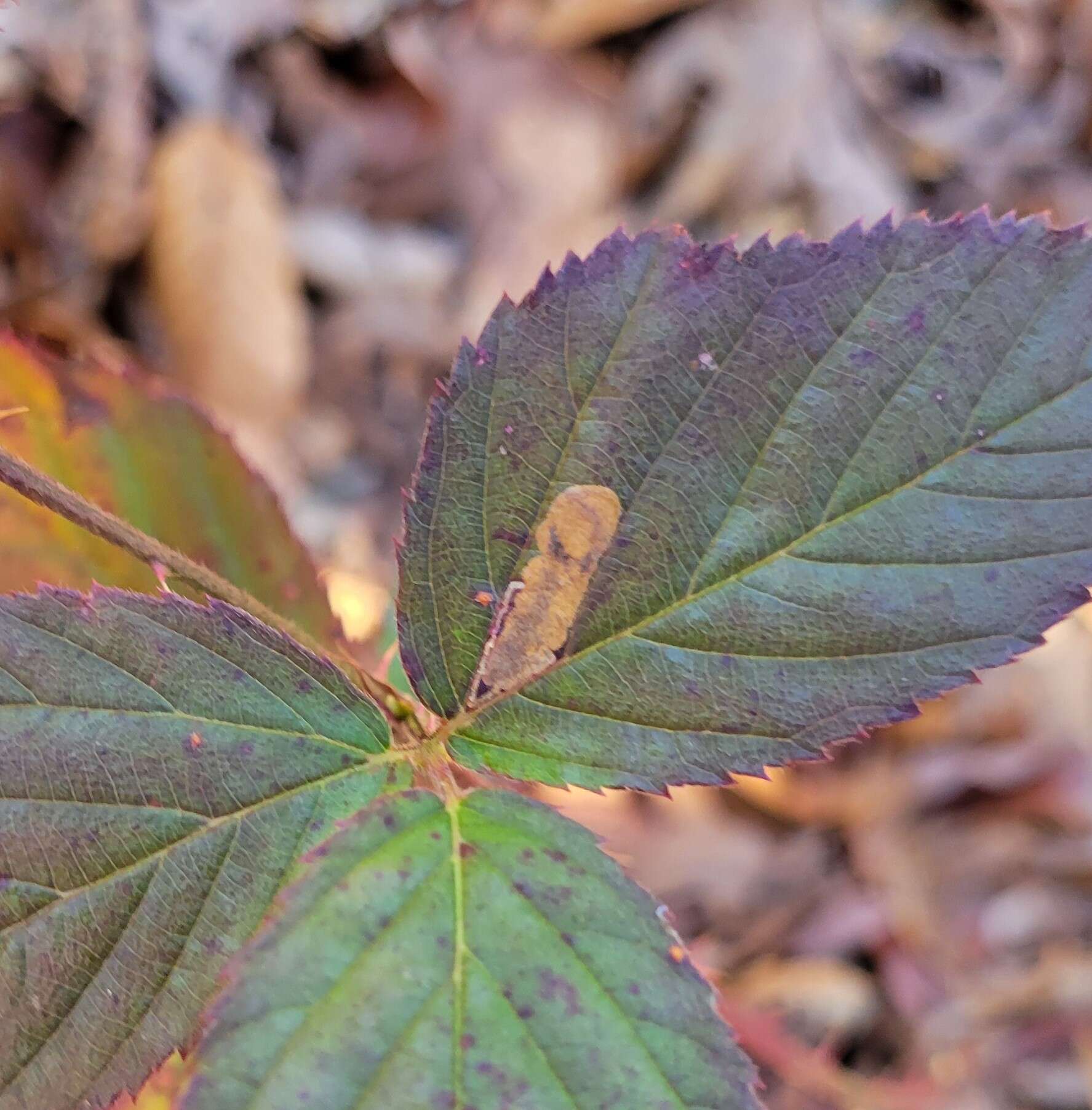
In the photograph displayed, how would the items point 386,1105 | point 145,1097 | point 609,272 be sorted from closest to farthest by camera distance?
point 386,1105 → point 609,272 → point 145,1097

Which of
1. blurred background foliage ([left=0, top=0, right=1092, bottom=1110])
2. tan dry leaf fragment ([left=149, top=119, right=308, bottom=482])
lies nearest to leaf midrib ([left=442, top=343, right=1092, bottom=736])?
blurred background foliage ([left=0, top=0, right=1092, bottom=1110])

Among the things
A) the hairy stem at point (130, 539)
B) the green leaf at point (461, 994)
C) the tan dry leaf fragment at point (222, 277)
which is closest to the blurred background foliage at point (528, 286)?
the tan dry leaf fragment at point (222, 277)

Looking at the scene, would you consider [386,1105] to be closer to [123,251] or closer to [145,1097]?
[145,1097]

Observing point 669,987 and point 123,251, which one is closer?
point 669,987

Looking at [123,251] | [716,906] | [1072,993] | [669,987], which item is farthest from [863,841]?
[123,251]

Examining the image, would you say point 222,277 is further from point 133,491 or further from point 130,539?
point 130,539

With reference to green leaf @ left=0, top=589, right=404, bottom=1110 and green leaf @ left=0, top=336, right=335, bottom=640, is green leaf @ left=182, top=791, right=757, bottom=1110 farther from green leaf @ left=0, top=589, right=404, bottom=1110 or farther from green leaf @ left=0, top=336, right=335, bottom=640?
green leaf @ left=0, top=336, right=335, bottom=640
